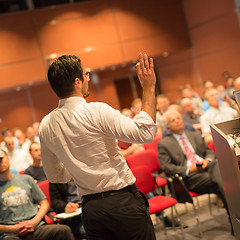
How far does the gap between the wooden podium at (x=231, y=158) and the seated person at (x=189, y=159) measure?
137cm

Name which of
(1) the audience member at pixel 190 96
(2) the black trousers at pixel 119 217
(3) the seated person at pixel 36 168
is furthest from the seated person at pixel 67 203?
(1) the audience member at pixel 190 96

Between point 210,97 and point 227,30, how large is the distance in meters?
5.97

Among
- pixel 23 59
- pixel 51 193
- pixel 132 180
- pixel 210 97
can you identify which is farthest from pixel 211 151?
pixel 23 59

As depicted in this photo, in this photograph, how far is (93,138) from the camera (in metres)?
1.82

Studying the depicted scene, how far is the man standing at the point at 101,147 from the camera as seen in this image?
178 cm

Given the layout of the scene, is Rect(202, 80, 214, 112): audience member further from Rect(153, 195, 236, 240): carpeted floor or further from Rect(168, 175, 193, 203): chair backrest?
Rect(168, 175, 193, 203): chair backrest

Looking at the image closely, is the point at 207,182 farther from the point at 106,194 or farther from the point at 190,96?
the point at 190,96

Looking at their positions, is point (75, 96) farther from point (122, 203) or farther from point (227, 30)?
point (227, 30)

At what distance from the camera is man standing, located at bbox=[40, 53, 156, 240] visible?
1776 mm

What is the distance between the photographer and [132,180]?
73.6 inches

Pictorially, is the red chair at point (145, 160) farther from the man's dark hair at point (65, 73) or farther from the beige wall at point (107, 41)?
the beige wall at point (107, 41)

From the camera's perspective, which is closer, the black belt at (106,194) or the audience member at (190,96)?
the black belt at (106,194)

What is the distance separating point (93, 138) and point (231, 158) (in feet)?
3.62

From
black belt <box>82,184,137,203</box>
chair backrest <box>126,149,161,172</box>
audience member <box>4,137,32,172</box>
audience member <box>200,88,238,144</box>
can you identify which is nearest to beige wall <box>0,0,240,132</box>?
→ audience member <box>4,137,32,172</box>
